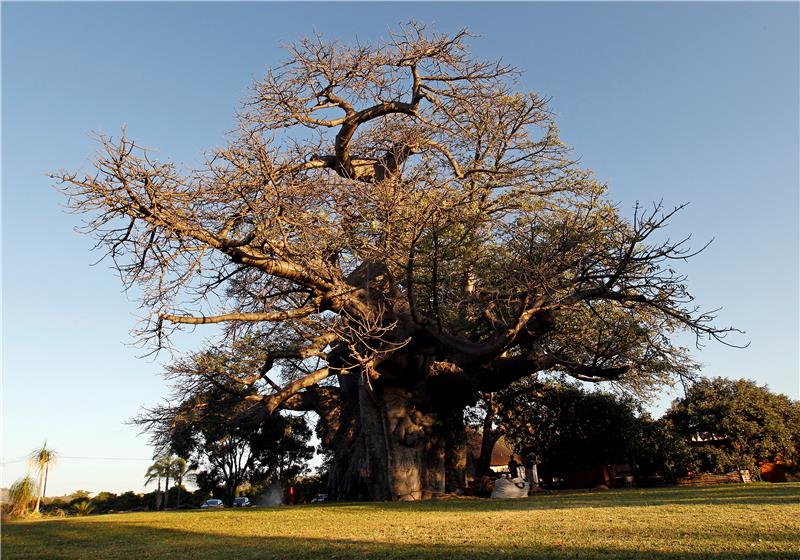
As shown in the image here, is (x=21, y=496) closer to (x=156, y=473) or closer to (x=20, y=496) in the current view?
(x=20, y=496)

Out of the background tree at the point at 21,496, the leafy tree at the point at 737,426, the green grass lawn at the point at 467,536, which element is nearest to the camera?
the green grass lawn at the point at 467,536

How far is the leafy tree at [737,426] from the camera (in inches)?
904

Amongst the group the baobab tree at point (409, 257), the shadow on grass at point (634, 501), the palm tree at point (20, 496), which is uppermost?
the baobab tree at point (409, 257)

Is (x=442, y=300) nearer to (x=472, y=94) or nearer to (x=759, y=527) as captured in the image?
(x=472, y=94)

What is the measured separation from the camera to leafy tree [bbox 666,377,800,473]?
23.0m

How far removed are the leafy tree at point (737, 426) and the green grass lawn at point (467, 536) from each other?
1529cm

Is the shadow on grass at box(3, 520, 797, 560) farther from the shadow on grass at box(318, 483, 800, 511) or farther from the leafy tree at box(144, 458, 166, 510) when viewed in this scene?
the leafy tree at box(144, 458, 166, 510)

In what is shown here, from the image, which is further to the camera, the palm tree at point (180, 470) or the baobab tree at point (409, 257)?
the palm tree at point (180, 470)

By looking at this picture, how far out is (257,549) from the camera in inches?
254

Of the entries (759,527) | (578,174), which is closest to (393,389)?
(578,174)

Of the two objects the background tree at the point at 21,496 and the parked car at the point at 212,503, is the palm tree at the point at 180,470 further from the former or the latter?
the background tree at the point at 21,496

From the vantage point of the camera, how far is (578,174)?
1585 centimetres

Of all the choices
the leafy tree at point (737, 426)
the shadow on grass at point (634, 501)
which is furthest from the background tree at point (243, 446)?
the leafy tree at point (737, 426)

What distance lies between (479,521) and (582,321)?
975cm
